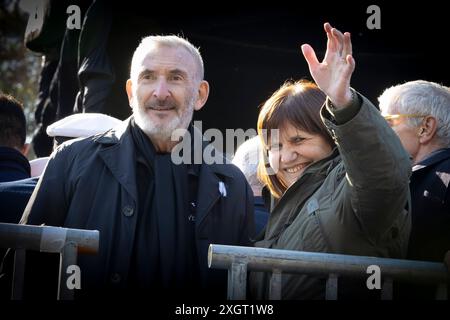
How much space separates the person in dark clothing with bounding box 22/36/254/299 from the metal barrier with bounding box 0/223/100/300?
1.75 ft

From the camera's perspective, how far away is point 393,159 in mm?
2119

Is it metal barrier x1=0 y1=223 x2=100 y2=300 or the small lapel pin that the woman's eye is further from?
metal barrier x1=0 y1=223 x2=100 y2=300

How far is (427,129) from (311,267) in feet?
4.35

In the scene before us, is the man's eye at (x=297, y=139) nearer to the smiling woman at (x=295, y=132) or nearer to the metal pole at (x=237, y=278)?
the smiling woman at (x=295, y=132)

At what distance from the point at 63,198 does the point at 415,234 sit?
1374 mm


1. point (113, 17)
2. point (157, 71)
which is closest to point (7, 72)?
point (113, 17)

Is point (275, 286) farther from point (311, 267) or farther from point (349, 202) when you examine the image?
point (349, 202)

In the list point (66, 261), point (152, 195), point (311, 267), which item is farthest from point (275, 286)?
point (152, 195)

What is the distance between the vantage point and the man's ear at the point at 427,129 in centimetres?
320

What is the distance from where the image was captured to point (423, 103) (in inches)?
127

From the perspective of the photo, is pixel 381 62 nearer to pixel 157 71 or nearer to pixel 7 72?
pixel 157 71

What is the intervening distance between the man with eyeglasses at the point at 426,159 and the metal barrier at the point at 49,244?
1058 mm

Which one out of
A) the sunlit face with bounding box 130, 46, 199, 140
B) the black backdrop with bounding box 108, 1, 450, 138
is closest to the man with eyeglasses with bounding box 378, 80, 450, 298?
the sunlit face with bounding box 130, 46, 199, 140

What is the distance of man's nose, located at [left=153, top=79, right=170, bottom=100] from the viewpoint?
3170 mm
